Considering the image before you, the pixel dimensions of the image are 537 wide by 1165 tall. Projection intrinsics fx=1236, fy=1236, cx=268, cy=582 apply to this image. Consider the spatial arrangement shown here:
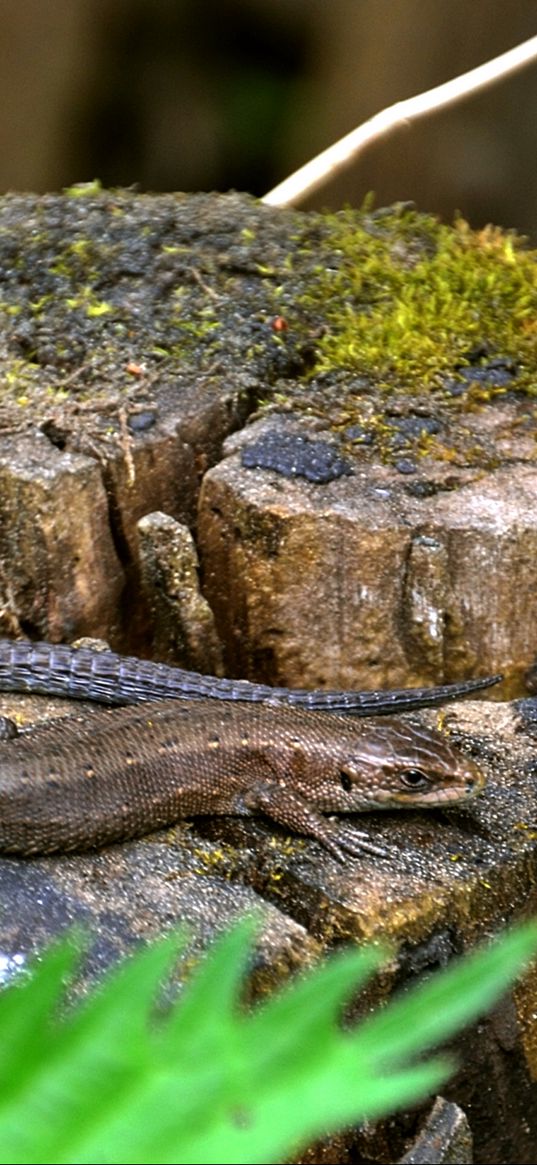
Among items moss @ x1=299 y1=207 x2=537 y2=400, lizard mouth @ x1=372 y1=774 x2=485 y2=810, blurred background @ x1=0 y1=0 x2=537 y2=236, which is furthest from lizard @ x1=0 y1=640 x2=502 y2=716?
blurred background @ x1=0 y1=0 x2=537 y2=236

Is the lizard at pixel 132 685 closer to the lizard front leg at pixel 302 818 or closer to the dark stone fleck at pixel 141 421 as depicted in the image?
the lizard front leg at pixel 302 818

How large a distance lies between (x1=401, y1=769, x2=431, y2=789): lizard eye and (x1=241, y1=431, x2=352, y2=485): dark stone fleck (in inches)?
29.5

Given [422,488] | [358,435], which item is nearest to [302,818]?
[422,488]

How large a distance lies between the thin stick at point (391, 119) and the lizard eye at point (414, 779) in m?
2.50

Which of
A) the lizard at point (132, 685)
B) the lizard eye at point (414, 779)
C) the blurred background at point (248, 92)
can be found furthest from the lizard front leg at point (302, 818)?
the blurred background at point (248, 92)

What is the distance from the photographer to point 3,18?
4.75 metres

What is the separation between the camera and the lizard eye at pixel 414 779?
6.17 ft

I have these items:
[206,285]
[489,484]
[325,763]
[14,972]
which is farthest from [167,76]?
[14,972]

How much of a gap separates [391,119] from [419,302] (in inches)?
51.4

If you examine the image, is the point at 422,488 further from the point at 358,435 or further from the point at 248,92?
the point at 248,92

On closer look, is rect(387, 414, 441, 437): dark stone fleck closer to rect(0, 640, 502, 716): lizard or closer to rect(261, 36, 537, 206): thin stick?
rect(0, 640, 502, 716): lizard

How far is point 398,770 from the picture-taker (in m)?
1.90

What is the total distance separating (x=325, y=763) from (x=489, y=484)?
2.51 ft

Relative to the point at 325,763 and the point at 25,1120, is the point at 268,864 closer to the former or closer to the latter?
the point at 325,763
